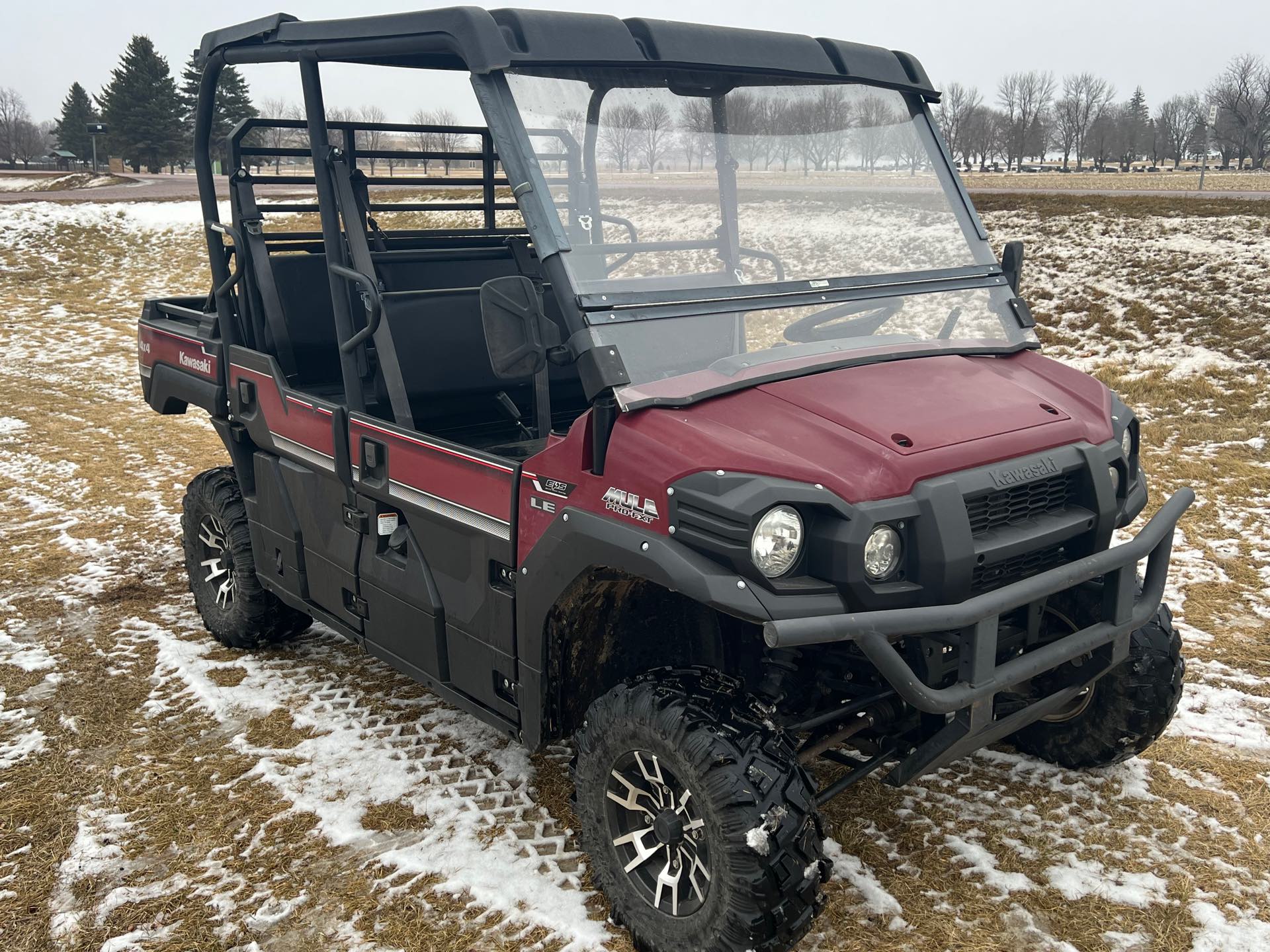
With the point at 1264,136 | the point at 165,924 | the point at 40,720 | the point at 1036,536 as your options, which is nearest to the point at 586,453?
the point at 1036,536

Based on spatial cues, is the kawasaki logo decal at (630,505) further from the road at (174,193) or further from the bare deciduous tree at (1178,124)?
the bare deciduous tree at (1178,124)

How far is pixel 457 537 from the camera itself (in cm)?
351

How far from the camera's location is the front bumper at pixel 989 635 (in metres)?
2.52

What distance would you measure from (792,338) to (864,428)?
65cm

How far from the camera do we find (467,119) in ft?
12.6

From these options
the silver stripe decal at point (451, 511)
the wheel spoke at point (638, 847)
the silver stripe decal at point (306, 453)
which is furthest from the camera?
the silver stripe decal at point (306, 453)

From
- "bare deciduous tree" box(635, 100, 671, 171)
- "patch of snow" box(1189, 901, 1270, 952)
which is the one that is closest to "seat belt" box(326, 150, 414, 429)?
"bare deciduous tree" box(635, 100, 671, 171)

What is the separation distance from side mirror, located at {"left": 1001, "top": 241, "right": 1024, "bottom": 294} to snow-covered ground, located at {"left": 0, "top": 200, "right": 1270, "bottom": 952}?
0.75 m

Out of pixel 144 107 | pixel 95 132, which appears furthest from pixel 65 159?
pixel 95 132

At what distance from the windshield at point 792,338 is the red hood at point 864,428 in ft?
0.24

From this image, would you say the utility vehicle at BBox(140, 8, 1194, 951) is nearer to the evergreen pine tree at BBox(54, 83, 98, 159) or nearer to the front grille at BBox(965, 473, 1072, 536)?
the front grille at BBox(965, 473, 1072, 536)

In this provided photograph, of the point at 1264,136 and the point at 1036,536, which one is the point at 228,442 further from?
the point at 1264,136

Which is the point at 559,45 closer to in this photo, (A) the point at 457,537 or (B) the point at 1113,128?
(A) the point at 457,537

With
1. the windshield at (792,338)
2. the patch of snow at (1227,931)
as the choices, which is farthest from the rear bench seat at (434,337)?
the patch of snow at (1227,931)
